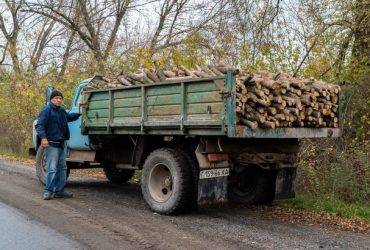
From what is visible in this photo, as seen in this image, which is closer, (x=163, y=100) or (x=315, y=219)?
(x=315, y=219)

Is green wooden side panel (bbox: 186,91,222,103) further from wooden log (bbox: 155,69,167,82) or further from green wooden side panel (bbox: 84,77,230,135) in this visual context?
wooden log (bbox: 155,69,167,82)

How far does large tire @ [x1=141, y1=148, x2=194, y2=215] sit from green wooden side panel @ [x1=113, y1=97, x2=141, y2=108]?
2.70 ft

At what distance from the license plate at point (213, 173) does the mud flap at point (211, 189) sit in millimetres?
44

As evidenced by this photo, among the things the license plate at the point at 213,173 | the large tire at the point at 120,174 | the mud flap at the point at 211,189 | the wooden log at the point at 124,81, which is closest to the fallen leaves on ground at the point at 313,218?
the mud flap at the point at 211,189

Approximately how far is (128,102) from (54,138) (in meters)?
1.63

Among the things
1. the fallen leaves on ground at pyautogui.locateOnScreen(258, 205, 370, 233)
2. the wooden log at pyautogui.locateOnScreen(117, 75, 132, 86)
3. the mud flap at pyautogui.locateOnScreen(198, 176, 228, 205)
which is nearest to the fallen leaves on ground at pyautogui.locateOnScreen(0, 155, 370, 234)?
the fallen leaves on ground at pyautogui.locateOnScreen(258, 205, 370, 233)

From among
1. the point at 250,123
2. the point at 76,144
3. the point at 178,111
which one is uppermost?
the point at 178,111

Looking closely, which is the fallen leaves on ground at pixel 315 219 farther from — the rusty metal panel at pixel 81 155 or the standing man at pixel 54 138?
the standing man at pixel 54 138

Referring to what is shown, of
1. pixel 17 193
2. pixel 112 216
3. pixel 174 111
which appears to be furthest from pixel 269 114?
pixel 17 193

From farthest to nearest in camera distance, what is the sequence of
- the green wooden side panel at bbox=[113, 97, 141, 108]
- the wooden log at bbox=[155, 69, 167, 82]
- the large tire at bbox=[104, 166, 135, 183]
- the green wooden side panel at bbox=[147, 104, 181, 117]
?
the large tire at bbox=[104, 166, 135, 183]
the green wooden side panel at bbox=[113, 97, 141, 108]
the wooden log at bbox=[155, 69, 167, 82]
the green wooden side panel at bbox=[147, 104, 181, 117]

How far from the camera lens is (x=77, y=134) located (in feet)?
29.9

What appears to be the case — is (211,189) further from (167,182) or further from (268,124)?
(268,124)

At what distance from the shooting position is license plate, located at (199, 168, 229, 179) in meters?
6.48

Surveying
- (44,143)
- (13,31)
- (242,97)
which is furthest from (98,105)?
(13,31)
